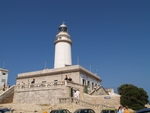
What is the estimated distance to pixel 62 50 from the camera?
3247cm

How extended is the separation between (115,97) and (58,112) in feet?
34.1

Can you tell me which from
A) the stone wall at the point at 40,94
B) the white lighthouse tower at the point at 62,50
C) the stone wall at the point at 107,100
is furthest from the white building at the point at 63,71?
the stone wall at the point at 40,94

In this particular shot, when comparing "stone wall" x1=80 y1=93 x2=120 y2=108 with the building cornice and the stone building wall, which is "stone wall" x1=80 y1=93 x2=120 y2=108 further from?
the building cornice

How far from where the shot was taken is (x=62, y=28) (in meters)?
35.9

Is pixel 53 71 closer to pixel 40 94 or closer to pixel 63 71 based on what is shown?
pixel 63 71

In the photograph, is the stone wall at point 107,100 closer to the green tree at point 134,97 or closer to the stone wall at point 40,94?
the green tree at point 134,97

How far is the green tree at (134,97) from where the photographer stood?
65.8 ft

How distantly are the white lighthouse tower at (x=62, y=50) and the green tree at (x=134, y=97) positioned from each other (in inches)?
542

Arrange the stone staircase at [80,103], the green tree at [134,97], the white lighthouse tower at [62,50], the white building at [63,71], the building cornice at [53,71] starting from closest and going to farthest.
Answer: the stone staircase at [80,103] < the green tree at [134,97] < the building cornice at [53,71] < the white building at [63,71] < the white lighthouse tower at [62,50]

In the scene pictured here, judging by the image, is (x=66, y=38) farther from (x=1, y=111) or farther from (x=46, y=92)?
(x=1, y=111)

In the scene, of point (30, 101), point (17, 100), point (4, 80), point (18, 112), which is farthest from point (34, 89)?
point (4, 80)

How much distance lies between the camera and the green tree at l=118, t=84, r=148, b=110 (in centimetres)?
2007

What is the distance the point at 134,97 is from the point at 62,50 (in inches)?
650

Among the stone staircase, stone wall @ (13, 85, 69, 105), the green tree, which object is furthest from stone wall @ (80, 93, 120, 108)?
stone wall @ (13, 85, 69, 105)
